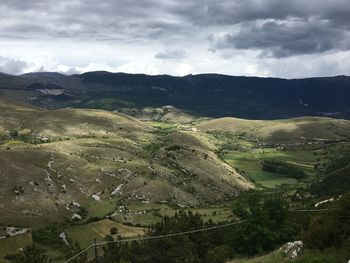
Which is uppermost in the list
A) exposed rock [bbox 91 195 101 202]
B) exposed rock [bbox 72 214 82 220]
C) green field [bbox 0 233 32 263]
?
green field [bbox 0 233 32 263]

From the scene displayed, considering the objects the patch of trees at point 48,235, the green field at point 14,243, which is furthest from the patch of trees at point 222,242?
the patch of trees at point 48,235

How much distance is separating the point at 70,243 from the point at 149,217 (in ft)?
105

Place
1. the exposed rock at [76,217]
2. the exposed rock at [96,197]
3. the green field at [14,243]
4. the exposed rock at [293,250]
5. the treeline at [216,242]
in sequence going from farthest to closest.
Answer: the exposed rock at [96,197] < the exposed rock at [76,217] < the green field at [14,243] < the treeline at [216,242] < the exposed rock at [293,250]

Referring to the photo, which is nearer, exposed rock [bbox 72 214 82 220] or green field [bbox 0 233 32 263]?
green field [bbox 0 233 32 263]

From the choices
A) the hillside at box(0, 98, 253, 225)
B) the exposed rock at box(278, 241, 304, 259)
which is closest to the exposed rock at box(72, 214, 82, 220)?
the hillside at box(0, 98, 253, 225)

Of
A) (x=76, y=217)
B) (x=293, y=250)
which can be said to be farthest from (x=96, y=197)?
(x=293, y=250)

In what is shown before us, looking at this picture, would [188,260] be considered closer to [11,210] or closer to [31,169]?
[11,210]

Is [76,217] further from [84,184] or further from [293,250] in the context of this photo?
[293,250]

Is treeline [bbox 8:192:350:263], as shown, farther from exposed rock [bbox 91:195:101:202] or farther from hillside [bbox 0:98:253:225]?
exposed rock [bbox 91:195:101:202]

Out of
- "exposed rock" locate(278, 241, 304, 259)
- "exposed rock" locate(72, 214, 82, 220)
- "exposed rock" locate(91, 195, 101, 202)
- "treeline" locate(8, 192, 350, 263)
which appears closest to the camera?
"exposed rock" locate(278, 241, 304, 259)

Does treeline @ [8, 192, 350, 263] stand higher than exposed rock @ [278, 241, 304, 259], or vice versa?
exposed rock @ [278, 241, 304, 259]

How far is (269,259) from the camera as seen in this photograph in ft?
148

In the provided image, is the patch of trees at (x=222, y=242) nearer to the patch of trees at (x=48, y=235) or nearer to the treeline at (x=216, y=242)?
the treeline at (x=216, y=242)

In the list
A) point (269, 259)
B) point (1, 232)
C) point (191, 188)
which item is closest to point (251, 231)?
point (269, 259)
